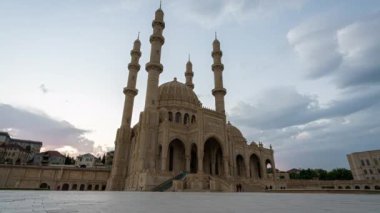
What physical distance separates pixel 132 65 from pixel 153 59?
963 centimetres

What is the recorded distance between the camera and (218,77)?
43.9 meters

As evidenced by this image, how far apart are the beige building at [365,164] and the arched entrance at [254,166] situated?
2638 centimetres

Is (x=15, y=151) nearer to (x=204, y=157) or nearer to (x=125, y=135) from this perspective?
(x=125, y=135)

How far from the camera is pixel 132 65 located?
46.5 m

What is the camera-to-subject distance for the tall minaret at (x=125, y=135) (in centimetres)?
3809

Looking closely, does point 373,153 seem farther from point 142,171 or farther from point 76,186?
point 76,186

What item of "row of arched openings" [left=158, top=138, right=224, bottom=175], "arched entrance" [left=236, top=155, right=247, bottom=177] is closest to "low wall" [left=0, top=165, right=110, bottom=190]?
"row of arched openings" [left=158, top=138, right=224, bottom=175]

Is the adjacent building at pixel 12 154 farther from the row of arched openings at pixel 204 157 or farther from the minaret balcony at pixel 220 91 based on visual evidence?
the minaret balcony at pixel 220 91

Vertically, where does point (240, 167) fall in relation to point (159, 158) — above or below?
above

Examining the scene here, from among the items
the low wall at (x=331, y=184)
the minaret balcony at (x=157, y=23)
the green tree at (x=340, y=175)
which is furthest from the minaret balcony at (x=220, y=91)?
the green tree at (x=340, y=175)

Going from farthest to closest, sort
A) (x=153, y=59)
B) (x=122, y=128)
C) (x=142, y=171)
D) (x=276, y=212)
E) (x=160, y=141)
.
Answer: (x=122, y=128) → (x=153, y=59) → (x=160, y=141) → (x=142, y=171) → (x=276, y=212)

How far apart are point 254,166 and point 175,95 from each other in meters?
21.0

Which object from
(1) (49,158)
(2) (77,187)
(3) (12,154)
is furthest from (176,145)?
(1) (49,158)

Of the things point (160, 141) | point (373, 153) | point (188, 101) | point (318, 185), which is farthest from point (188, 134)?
point (373, 153)
